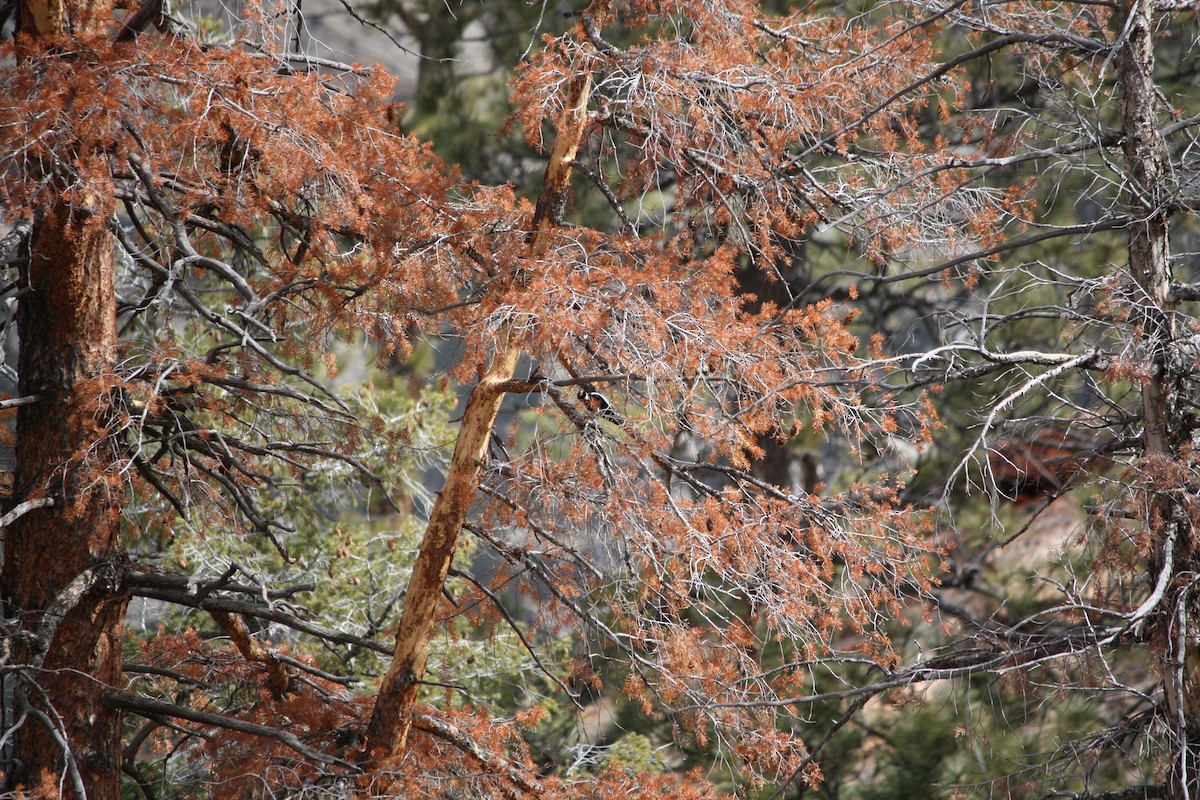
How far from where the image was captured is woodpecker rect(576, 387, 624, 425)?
5.74 meters

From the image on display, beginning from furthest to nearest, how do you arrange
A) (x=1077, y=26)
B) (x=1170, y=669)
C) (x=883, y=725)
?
(x=883, y=725) < (x=1077, y=26) < (x=1170, y=669)

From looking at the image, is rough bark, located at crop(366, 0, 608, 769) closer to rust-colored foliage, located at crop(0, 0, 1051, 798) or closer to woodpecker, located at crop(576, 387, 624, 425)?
rust-colored foliage, located at crop(0, 0, 1051, 798)

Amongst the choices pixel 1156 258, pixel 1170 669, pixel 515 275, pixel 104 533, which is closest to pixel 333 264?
pixel 515 275

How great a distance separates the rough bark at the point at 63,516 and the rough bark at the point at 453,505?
4.57 feet

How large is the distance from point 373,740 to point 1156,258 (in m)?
4.28

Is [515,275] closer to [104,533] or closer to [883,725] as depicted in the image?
[104,533]

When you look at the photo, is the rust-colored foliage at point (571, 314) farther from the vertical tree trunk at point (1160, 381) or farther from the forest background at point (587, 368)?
the vertical tree trunk at point (1160, 381)

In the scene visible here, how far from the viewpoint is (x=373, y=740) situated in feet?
19.1

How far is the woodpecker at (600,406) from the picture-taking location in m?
5.74

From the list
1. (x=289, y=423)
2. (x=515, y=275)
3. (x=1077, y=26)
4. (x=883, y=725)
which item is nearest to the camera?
(x=515, y=275)

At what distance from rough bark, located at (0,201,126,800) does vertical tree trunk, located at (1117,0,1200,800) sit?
4700 millimetres

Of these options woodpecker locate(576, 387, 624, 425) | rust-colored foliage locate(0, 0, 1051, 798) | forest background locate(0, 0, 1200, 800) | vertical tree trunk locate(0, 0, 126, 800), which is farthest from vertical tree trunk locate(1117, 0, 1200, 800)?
vertical tree trunk locate(0, 0, 126, 800)

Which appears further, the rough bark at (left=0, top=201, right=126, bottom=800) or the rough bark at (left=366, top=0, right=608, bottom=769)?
the rough bark at (left=366, top=0, right=608, bottom=769)

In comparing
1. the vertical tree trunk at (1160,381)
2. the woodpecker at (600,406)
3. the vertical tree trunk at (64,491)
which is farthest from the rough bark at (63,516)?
the vertical tree trunk at (1160,381)
